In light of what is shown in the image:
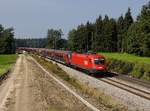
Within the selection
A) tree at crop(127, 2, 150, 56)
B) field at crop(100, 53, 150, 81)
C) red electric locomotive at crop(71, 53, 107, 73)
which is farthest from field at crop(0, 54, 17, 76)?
tree at crop(127, 2, 150, 56)

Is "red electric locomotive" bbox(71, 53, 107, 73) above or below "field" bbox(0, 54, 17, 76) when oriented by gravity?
above

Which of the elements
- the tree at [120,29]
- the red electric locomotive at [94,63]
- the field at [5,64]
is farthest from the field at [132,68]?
the tree at [120,29]

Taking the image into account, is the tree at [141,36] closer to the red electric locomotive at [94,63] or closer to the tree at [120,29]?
the tree at [120,29]

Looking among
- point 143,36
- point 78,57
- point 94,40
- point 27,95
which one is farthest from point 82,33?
point 27,95

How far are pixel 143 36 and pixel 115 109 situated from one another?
303 ft

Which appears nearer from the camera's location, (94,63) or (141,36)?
(94,63)

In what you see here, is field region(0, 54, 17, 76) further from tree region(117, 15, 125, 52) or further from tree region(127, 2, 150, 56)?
tree region(117, 15, 125, 52)

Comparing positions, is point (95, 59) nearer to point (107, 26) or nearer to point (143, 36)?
point (143, 36)

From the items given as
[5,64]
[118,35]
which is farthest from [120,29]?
[5,64]

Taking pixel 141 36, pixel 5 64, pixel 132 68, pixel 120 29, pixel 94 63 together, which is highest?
pixel 120 29

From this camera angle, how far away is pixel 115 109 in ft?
55.7

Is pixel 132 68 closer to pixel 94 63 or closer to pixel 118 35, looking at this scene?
pixel 94 63

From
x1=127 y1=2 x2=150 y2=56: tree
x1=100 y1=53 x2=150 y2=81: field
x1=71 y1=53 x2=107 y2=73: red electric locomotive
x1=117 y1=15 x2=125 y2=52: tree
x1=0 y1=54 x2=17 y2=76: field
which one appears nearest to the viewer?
x1=100 y1=53 x2=150 y2=81: field

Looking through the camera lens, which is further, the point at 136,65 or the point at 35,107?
the point at 136,65
